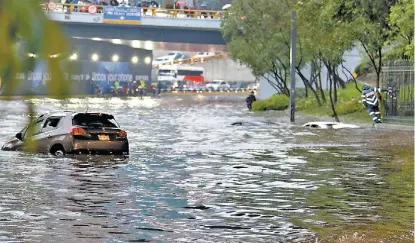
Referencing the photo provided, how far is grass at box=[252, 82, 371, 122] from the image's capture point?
174 ft

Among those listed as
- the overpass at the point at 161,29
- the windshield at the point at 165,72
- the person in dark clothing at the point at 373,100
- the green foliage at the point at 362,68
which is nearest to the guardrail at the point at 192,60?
the windshield at the point at 165,72

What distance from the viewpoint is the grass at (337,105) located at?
52.9m

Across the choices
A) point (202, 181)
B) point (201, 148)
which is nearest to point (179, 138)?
point (201, 148)

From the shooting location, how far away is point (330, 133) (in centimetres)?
3922

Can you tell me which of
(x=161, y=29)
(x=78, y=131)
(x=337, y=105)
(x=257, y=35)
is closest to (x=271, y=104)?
(x=257, y=35)

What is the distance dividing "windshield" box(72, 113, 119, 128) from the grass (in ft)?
82.7

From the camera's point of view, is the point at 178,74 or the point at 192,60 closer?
the point at 178,74

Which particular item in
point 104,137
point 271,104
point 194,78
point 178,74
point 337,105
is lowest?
point 271,104

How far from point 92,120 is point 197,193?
818cm

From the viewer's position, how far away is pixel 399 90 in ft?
143

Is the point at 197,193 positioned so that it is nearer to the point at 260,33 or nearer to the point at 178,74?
the point at 260,33

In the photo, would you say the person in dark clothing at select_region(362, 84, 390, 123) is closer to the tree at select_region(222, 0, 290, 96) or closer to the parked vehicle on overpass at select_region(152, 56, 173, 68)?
the tree at select_region(222, 0, 290, 96)

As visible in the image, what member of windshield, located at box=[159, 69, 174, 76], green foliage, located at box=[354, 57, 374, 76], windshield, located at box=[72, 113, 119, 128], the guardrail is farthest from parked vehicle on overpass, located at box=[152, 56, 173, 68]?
windshield, located at box=[72, 113, 119, 128]

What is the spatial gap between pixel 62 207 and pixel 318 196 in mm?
4575
